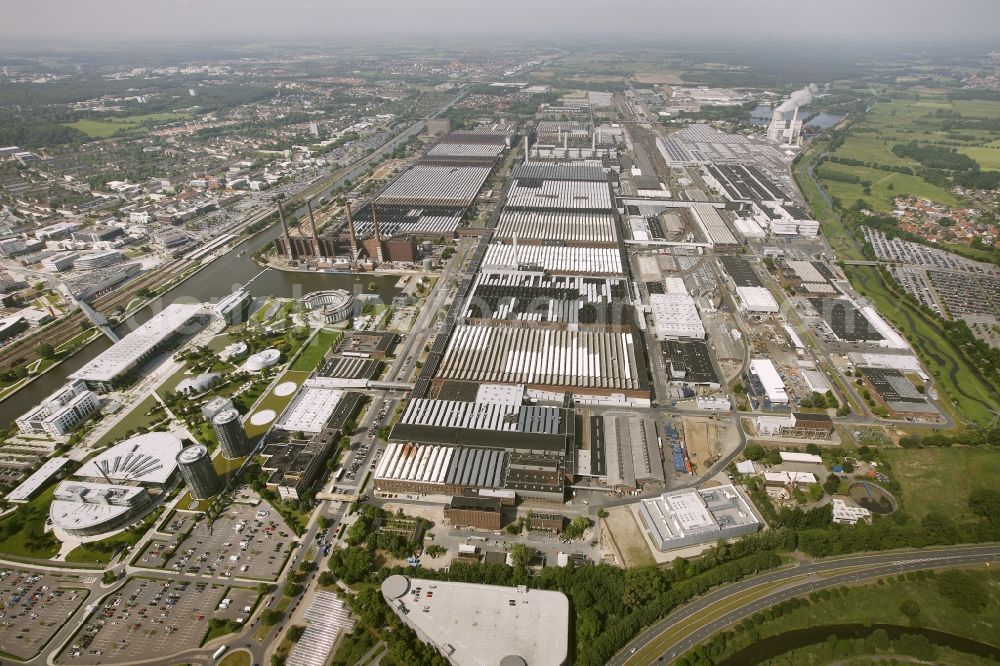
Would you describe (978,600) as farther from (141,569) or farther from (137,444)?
(137,444)

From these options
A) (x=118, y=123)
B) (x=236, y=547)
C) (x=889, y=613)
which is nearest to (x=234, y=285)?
(x=236, y=547)

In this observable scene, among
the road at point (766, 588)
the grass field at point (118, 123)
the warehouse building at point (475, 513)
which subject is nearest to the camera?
the road at point (766, 588)

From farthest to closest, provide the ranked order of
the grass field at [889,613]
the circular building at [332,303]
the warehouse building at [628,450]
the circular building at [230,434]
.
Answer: the circular building at [332,303] → the circular building at [230,434] → the warehouse building at [628,450] → the grass field at [889,613]

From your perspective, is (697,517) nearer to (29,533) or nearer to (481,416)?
(481,416)

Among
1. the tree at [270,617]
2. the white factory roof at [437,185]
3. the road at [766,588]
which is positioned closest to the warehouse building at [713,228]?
the white factory roof at [437,185]

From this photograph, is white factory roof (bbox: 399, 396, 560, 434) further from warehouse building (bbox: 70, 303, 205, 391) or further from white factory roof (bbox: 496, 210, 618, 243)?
white factory roof (bbox: 496, 210, 618, 243)

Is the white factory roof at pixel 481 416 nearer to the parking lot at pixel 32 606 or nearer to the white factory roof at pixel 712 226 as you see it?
the parking lot at pixel 32 606

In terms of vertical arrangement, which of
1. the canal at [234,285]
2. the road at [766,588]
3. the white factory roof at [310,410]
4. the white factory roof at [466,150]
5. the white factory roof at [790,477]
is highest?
the white factory roof at [466,150]

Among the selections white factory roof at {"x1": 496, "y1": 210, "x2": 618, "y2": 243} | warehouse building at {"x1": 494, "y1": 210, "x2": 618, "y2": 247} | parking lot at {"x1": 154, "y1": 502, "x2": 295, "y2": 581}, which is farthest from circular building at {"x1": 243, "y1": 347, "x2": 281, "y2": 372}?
white factory roof at {"x1": 496, "y1": 210, "x2": 618, "y2": 243}
